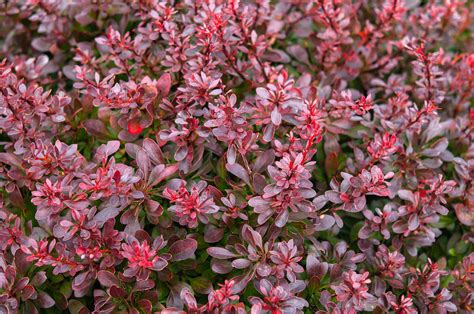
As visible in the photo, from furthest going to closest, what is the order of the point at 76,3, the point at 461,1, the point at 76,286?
1. the point at 461,1
2. the point at 76,3
3. the point at 76,286

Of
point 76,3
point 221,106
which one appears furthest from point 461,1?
point 76,3

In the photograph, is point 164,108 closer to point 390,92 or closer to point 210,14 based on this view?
point 210,14

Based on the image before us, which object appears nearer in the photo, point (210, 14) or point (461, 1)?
point (210, 14)

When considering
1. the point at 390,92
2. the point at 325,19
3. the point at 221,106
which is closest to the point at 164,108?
the point at 221,106

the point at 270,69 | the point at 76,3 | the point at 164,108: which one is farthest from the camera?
the point at 76,3

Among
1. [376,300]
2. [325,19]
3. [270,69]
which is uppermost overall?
[325,19]

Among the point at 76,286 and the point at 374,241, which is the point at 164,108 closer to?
the point at 76,286

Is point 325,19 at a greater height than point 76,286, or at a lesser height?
greater
